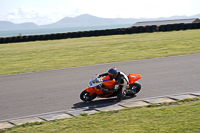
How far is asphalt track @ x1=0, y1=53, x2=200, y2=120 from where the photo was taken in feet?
25.8

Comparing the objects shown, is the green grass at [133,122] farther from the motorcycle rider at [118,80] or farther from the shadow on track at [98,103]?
the motorcycle rider at [118,80]

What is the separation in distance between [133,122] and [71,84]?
483 cm

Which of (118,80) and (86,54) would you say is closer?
(118,80)

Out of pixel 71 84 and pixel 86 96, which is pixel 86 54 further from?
pixel 86 96

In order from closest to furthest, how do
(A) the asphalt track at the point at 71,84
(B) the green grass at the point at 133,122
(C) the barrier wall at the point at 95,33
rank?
1. (B) the green grass at the point at 133,122
2. (A) the asphalt track at the point at 71,84
3. (C) the barrier wall at the point at 95,33

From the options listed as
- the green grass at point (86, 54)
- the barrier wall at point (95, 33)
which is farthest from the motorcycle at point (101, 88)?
the barrier wall at point (95, 33)

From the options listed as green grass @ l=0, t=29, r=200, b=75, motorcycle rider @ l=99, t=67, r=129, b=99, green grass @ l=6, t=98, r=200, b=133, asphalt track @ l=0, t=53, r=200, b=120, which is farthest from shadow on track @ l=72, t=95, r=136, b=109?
green grass @ l=0, t=29, r=200, b=75

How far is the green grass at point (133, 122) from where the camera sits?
539cm

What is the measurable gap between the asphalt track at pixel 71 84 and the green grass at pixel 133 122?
49.0 inches

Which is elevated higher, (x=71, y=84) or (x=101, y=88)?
(x=101, y=88)

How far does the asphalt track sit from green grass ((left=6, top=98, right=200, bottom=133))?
1244 millimetres

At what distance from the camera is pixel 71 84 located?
10.3 m

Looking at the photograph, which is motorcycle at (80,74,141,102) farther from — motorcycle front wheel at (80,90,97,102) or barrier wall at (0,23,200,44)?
barrier wall at (0,23,200,44)

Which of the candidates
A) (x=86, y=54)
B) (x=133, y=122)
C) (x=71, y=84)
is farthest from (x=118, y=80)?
(x=86, y=54)
